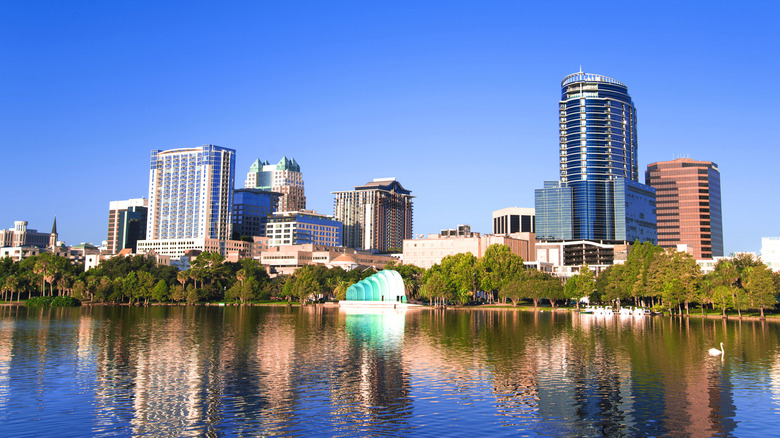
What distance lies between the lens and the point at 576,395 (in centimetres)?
4428

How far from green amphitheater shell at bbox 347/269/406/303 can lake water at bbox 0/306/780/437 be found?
351ft

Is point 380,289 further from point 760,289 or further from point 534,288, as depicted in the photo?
point 760,289

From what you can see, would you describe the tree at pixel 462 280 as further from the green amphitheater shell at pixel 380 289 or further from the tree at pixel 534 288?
the tree at pixel 534 288

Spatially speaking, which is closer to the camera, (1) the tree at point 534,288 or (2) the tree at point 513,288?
(1) the tree at point 534,288

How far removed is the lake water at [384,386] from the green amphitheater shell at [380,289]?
107 m

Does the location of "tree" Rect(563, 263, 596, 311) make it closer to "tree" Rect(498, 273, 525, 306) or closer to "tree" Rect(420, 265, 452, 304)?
"tree" Rect(498, 273, 525, 306)

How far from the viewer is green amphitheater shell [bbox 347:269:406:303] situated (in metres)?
190

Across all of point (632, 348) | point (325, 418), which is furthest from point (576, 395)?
point (632, 348)

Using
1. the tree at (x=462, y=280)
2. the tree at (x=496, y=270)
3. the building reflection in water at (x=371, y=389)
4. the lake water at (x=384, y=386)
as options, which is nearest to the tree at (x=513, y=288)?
the tree at (x=496, y=270)

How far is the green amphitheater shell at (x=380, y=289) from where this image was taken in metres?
190

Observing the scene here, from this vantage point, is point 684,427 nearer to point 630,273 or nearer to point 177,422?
point 177,422

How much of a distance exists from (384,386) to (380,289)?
472 feet

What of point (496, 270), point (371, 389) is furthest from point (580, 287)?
point (371, 389)

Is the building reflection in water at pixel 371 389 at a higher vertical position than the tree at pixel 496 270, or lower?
lower
